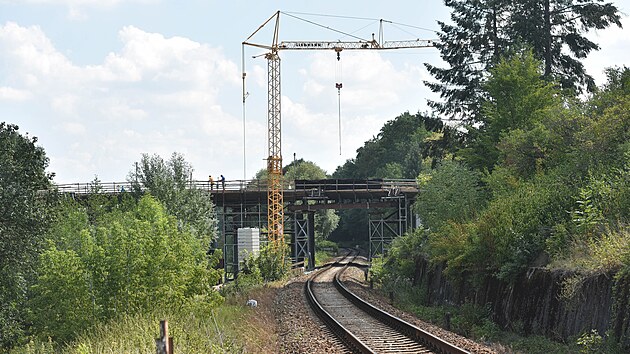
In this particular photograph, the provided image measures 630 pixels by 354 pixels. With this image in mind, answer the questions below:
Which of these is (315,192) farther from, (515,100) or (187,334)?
(187,334)

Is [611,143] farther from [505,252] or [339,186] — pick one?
[339,186]

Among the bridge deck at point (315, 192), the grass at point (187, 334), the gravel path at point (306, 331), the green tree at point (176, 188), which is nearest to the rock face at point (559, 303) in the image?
the gravel path at point (306, 331)

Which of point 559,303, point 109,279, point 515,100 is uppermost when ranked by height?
point 515,100

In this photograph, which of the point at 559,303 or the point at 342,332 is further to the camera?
the point at 342,332

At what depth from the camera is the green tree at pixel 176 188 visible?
2210 inches

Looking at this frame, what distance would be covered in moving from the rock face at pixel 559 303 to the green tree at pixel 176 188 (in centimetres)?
3404

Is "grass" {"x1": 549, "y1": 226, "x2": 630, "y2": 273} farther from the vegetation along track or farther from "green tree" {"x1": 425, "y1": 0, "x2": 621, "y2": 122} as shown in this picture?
"green tree" {"x1": 425, "y1": 0, "x2": 621, "y2": 122}

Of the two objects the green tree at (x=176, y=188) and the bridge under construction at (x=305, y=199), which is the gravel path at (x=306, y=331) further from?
the bridge under construction at (x=305, y=199)

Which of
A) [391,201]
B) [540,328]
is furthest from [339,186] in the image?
[540,328]

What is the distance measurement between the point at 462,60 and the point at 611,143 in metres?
28.1

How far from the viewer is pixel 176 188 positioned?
57469 mm

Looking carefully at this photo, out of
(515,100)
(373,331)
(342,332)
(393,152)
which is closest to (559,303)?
(373,331)

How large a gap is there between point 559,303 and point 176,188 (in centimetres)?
4208

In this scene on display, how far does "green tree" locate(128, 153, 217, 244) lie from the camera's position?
5612cm
